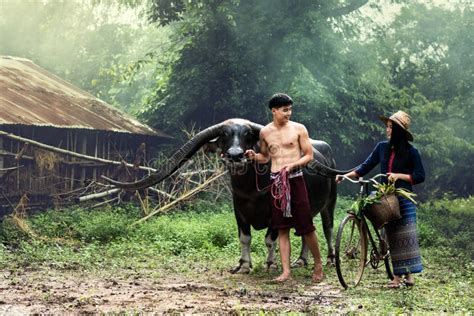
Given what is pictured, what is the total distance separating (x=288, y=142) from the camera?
321 inches

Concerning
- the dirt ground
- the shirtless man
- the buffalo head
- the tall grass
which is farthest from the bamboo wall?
the shirtless man

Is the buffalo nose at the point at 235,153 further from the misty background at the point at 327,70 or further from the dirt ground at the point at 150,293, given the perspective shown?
the misty background at the point at 327,70

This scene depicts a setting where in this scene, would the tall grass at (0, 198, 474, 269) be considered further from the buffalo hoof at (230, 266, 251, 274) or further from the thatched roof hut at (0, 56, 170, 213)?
the thatched roof hut at (0, 56, 170, 213)

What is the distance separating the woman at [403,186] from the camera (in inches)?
307

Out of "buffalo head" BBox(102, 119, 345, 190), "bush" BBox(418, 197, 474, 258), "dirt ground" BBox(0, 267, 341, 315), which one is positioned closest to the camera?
"dirt ground" BBox(0, 267, 341, 315)

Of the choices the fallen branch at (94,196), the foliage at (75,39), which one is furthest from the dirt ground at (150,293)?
the foliage at (75,39)

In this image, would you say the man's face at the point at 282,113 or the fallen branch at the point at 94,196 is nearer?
the man's face at the point at 282,113

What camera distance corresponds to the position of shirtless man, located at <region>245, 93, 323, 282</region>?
320 inches

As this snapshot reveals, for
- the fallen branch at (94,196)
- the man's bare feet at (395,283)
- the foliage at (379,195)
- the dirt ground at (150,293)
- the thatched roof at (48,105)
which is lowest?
the dirt ground at (150,293)

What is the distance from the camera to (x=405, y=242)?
308 inches

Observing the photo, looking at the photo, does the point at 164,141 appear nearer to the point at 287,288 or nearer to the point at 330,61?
the point at 330,61

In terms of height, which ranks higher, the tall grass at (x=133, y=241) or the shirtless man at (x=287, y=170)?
the shirtless man at (x=287, y=170)

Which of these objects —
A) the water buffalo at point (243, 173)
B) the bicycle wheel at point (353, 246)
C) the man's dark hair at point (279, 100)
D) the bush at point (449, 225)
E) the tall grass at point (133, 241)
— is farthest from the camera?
the bush at point (449, 225)

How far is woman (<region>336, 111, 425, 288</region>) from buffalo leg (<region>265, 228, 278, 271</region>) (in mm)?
1719
